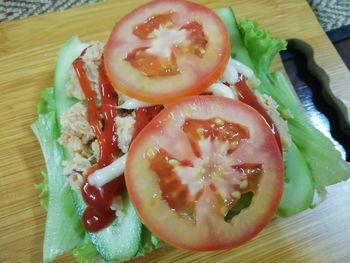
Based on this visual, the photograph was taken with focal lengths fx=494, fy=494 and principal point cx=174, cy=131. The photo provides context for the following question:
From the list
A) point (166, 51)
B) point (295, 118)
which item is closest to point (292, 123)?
point (295, 118)

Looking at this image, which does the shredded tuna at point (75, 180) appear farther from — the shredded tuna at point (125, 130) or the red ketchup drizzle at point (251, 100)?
the red ketchup drizzle at point (251, 100)

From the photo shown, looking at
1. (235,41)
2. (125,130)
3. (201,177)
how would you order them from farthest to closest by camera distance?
(235,41) < (125,130) < (201,177)

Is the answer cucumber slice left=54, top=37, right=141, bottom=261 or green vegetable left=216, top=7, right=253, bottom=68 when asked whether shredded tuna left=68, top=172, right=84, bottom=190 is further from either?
green vegetable left=216, top=7, right=253, bottom=68

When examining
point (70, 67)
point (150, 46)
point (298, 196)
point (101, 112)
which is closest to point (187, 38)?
point (150, 46)

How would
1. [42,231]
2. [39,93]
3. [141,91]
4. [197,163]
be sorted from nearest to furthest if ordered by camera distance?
1. [197,163]
2. [141,91]
3. [42,231]
4. [39,93]

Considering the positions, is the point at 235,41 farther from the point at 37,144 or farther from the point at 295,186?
the point at 37,144

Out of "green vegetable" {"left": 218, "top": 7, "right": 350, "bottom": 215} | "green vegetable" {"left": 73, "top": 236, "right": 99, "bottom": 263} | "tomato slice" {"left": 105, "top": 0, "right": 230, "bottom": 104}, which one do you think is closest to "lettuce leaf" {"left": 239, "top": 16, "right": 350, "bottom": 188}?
"green vegetable" {"left": 218, "top": 7, "right": 350, "bottom": 215}

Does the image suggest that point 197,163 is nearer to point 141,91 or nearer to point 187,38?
point 141,91
